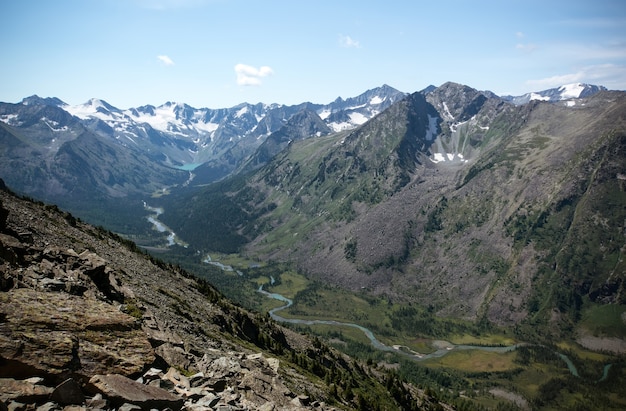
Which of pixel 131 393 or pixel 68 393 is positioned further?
pixel 131 393

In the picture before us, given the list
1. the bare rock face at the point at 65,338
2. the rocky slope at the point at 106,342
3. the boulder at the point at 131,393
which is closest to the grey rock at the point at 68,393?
the rocky slope at the point at 106,342

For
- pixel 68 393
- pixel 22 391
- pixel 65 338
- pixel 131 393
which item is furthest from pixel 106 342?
pixel 22 391

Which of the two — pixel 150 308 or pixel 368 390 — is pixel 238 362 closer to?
pixel 150 308

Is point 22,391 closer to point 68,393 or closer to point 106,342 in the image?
point 68,393

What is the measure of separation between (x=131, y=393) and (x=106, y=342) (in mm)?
7498

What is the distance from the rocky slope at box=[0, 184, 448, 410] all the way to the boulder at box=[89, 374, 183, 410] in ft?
Result: 0.20

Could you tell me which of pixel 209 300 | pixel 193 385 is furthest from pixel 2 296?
pixel 209 300

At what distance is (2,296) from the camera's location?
30.6 metres

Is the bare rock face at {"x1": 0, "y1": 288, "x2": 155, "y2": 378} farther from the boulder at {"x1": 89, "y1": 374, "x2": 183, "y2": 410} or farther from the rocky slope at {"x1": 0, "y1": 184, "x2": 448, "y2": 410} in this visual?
the boulder at {"x1": 89, "y1": 374, "x2": 183, "y2": 410}

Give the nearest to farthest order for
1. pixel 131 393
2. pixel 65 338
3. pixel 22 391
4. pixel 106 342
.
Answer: pixel 22 391
pixel 131 393
pixel 65 338
pixel 106 342

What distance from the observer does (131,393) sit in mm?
26047

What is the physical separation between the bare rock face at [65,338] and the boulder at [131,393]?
2366 millimetres

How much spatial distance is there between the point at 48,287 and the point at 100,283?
14.4 m

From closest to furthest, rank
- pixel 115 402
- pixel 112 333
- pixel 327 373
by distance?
pixel 115 402 < pixel 112 333 < pixel 327 373
